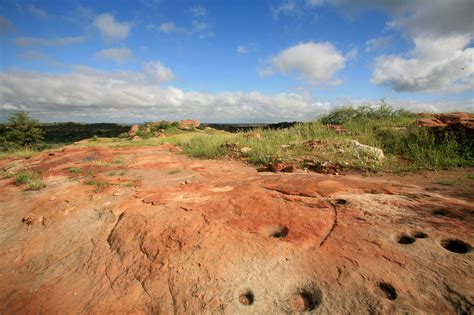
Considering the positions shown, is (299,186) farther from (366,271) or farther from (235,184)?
(366,271)

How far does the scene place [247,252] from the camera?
7.92 feet

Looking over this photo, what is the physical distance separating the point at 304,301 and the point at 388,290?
575 millimetres

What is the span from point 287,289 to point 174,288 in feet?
2.87

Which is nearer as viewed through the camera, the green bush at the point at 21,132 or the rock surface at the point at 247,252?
the rock surface at the point at 247,252

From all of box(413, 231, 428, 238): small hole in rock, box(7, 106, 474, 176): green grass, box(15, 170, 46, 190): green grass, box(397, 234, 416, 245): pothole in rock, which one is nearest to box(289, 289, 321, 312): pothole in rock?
box(397, 234, 416, 245): pothole in rock

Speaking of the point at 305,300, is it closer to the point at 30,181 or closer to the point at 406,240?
the point at 406,240

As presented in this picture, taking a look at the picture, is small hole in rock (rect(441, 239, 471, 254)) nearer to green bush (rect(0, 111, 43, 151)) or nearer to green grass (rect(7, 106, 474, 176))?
green grass (rect(7, 106, 474, 176))

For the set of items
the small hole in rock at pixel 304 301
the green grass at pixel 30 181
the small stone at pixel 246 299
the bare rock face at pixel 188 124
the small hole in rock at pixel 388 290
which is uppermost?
the small hole in rock at pixel 388 290

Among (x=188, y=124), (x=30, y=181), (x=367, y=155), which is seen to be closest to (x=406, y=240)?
(x=367, y=155)

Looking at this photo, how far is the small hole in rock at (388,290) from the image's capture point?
6.06 feet

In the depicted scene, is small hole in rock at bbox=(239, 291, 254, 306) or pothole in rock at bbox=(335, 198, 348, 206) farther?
pothole in rock at bbox=(335, 198, 348, 206)

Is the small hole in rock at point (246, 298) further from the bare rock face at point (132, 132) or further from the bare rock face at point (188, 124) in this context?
the bare rock face at point (188, 124)

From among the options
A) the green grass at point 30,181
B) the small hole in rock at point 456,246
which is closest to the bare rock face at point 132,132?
the green grass at point 30,181

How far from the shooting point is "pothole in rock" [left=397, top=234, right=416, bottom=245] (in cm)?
237
